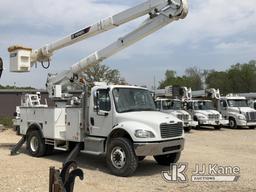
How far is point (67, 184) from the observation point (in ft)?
18.7

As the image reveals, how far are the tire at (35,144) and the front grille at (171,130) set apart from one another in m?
4.89

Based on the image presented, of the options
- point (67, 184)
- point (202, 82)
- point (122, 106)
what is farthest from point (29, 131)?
point (202, 82)

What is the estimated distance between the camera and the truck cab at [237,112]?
2850 centimetres

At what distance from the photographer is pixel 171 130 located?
425 inches

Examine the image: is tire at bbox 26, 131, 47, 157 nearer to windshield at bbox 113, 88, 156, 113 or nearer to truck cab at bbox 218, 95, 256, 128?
windshield at bbox 113, 88, 156, 113

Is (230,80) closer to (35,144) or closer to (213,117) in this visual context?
(213,117)

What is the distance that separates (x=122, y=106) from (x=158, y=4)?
369 cm

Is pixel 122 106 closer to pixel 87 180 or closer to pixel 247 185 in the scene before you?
pixel 87 180

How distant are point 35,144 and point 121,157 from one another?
462 centimetres

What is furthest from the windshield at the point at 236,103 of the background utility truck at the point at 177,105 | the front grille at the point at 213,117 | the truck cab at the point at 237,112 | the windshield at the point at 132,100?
the windshield at the point at 132,100

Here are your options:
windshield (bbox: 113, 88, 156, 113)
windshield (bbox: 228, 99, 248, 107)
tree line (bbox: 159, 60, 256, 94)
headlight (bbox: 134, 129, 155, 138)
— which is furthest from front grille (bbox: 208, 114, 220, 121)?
tree line (bbox: 159, 60, 256, 94)

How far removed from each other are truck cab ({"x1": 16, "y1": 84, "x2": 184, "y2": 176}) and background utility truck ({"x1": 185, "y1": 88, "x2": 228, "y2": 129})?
50.1ft

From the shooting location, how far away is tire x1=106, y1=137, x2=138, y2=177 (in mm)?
10220

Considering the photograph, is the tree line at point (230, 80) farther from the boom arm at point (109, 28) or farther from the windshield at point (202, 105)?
the boom arm at point (109, 28)
